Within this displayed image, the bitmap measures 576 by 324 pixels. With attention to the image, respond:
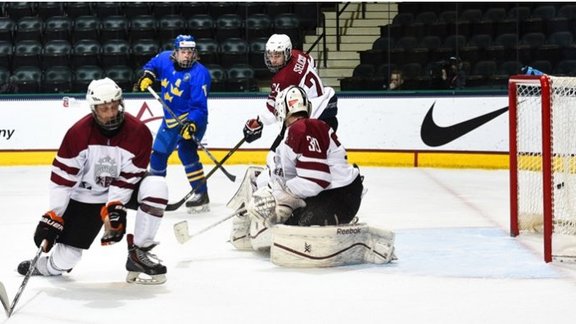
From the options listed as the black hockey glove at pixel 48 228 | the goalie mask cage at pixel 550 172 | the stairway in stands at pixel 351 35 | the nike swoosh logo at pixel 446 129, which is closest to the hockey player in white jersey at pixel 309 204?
the goalie mask cage at pixel 550 172

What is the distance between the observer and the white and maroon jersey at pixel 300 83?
656 cm

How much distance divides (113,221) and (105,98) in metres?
0.50

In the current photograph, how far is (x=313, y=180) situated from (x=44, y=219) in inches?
51.2

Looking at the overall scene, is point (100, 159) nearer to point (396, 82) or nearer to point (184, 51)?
point (184, 51)

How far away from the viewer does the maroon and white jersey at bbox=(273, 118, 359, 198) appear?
498 centimetres

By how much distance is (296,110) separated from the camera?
514 centimetres

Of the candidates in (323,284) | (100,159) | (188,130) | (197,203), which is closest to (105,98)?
(100,159)

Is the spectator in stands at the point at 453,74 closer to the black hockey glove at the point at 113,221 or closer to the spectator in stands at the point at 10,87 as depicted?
the spectator in stands at the point at 10,87

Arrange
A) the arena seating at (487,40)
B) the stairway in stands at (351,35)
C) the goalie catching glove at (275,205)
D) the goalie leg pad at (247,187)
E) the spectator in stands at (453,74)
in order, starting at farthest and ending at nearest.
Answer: the stairway in stands at (351,35) < the arena seating at (487,40) < the spectator in stands at (453,74) < the goalie leg pad at (247,187) < the goalie catching glove at (275,205)

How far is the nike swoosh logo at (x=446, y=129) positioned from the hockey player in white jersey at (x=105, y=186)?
18.8 feet

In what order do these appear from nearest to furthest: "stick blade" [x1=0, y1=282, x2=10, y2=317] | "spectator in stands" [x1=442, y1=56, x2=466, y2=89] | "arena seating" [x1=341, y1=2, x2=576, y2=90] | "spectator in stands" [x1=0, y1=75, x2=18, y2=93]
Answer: "stick blade" [x1=0, y1=282, x2=10, y2=317], "spectator in stands" [x1=442, y1=56, x2=466, y2=89], "arena seating" [x1=341, y1=2, x2=576, y2=90], "spectator in stands" [x1=0, y1=75, x2=18, y2=93]

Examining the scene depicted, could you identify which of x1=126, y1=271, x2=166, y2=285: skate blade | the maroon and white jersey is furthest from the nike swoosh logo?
x1=126, y1=271, x2=166, y2=285: skate blade

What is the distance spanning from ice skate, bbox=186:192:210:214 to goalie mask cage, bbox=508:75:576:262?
210cm

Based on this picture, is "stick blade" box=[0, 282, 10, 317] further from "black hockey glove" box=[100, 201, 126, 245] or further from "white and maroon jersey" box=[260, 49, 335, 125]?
"white and maroon jersey" box=[260, 49, 335, 125]
